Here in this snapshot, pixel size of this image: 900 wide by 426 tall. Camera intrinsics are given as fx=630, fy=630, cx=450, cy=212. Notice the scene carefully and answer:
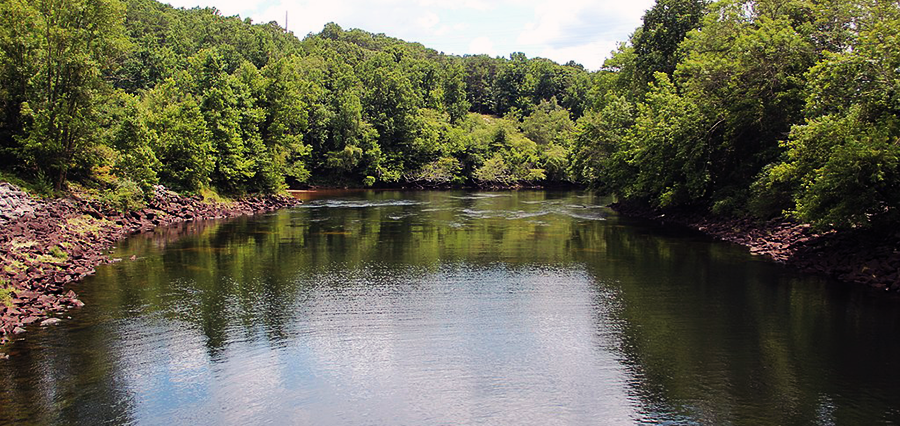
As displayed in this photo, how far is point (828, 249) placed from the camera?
86.1ft

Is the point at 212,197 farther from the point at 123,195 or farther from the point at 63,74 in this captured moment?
the point at 63,74

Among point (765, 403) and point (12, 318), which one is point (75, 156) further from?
point (765, 403)

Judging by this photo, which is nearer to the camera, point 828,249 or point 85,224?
point 828,249

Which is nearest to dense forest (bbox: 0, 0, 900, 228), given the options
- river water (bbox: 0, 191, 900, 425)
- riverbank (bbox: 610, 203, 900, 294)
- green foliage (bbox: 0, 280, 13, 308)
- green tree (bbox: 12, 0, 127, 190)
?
green tree (bbox: 12, 0, 127, 190)

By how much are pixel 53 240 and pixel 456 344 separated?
62.3ft

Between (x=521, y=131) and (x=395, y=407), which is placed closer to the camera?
(x=395, y=407)

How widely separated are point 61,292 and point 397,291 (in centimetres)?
1094

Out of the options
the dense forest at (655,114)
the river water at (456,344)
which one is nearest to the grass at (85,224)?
the dense forest at (655,114)

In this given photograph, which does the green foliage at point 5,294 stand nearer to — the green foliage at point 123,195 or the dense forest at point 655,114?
the dense forest at point 655,114

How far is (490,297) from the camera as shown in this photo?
21719 millimetres

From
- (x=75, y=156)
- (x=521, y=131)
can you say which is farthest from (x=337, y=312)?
(x=521, y=131)

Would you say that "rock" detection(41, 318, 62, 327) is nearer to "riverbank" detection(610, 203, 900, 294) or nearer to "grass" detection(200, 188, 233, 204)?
"riverbank" detection(610, 203, 900, 294)

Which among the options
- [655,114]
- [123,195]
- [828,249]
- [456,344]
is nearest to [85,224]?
[123,195]

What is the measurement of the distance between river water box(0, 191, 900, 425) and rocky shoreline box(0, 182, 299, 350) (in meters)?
0.89
